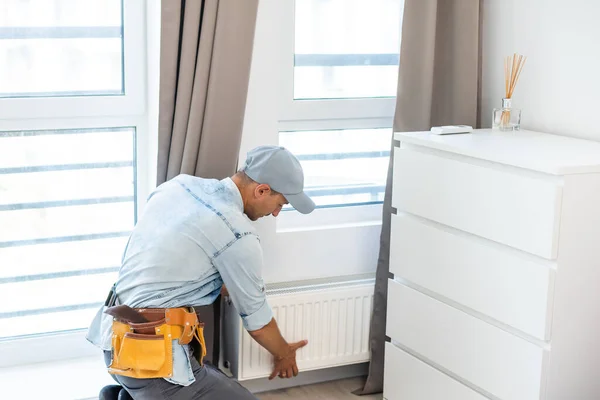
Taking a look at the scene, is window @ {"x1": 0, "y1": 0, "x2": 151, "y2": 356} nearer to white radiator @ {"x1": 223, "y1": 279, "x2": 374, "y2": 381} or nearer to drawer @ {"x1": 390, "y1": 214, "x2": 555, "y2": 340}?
white radiator @ {"x1": 223, "y1": 279, "x2": 374, "y2": 381}

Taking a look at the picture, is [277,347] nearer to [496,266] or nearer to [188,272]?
[188,272]

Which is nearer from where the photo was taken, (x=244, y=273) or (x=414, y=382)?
(x=244, y=273)

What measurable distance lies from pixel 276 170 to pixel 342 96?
0.92 m

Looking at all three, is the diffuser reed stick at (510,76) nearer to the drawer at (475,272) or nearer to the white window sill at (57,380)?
the drawer at (475,272)

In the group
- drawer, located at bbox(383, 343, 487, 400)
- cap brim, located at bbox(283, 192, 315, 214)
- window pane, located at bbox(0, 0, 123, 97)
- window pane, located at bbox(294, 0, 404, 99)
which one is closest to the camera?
cap brim, located at bbox(283, 192, 315, 214)

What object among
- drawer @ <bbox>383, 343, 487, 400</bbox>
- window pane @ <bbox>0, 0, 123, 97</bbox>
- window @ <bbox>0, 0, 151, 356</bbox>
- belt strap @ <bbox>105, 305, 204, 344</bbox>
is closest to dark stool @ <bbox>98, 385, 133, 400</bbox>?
belt strap @ <bbox>105, 305, 204, 344</bbox>

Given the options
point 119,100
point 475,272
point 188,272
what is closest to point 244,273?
point 188,272

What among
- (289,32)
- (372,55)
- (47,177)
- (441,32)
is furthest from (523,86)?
(47,177)

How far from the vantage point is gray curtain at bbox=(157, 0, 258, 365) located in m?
2.83

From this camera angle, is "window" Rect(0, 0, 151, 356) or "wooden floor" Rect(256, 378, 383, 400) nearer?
"window" Rect(0, 0, 151, 356)

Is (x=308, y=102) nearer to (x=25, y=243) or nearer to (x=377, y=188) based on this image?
(x=377, y=188)

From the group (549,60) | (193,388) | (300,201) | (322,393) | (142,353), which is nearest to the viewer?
(142,353)

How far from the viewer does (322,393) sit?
10.9ft

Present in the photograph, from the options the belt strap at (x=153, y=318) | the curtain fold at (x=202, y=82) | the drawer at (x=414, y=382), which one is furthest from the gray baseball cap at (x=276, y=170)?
the drawer at (x=414, y=382)
